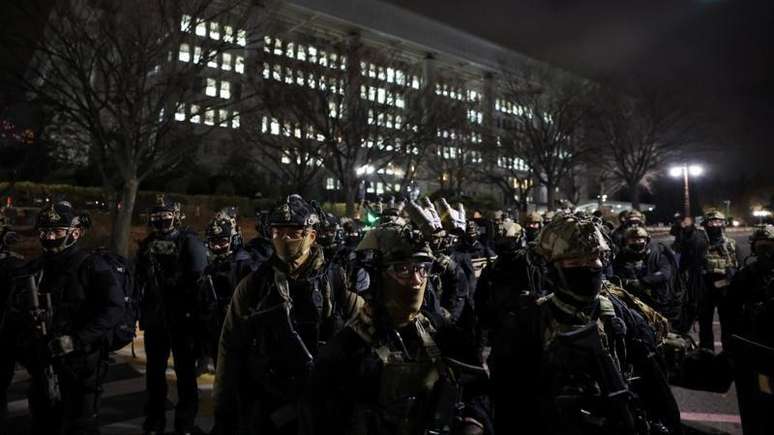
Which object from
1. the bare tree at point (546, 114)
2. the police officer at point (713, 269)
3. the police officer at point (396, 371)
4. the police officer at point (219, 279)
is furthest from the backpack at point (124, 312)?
the bare tree at point (546, 114)

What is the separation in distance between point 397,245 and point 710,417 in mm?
4974

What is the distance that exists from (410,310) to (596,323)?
2.81 feet

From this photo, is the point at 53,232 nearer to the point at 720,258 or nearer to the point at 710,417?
the point at 710,417

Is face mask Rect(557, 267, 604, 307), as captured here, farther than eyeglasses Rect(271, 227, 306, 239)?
No

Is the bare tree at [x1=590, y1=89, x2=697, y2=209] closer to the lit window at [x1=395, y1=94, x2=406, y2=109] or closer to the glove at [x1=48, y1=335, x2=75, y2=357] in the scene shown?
the lit window at [x1=395, y1=94, x2=406, y2=109]

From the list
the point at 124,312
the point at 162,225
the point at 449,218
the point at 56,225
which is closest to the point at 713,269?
the point at 449,218

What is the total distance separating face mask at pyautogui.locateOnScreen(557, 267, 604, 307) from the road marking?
406 centimetres

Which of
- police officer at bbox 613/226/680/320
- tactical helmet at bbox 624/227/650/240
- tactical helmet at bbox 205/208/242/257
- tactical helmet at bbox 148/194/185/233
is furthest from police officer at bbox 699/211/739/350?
tactical helmet at bbox 148/194/185/233

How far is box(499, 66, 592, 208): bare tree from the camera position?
3041 cm

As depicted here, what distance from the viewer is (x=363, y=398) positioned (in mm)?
2256

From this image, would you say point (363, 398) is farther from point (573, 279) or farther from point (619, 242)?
point (619, 242)

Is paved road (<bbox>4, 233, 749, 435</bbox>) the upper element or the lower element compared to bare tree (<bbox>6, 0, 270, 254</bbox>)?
lower

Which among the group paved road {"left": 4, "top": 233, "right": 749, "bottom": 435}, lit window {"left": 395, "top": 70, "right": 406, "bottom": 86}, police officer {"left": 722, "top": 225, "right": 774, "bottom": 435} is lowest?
paved road {"left": 4, "top": 233, "right": 749, "bottom": 435}

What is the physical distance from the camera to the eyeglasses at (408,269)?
2395 mm
